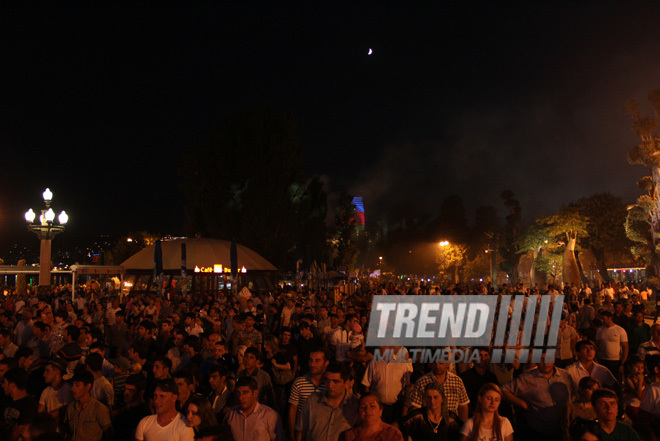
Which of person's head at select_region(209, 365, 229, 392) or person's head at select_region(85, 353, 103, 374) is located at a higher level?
person's head at select_region(85, 353, 103, 374)

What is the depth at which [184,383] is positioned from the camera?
5965 millimetres

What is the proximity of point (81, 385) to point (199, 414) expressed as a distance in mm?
1303

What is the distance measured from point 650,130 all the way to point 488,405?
33994 millimetres

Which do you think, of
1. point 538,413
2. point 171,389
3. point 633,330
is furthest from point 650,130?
point 171,389

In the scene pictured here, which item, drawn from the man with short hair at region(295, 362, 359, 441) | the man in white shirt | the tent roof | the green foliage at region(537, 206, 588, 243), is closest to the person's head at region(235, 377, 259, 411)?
the man with short hair at region(295, 362, 359, 441)

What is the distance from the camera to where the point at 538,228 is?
60.3m

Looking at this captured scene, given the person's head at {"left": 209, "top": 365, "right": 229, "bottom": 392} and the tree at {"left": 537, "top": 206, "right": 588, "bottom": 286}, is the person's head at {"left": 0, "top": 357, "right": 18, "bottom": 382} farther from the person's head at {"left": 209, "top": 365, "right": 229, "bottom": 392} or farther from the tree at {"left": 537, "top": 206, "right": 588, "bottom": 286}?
the tree at {"left": 537, "top": 206, "right": 588, "bottom": 286}

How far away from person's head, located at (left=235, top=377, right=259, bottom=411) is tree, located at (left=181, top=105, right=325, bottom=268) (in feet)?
120

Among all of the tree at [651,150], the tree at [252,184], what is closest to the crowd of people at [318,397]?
the tree at [651,150]

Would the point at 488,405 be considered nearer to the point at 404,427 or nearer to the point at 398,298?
the point at 404,427

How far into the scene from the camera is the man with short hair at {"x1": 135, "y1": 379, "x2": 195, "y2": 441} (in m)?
4.81

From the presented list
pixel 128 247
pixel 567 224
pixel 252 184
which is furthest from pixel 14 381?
pixel 128 247

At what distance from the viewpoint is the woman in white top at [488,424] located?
4.90 meters

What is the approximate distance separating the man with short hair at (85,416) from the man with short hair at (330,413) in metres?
1.92
